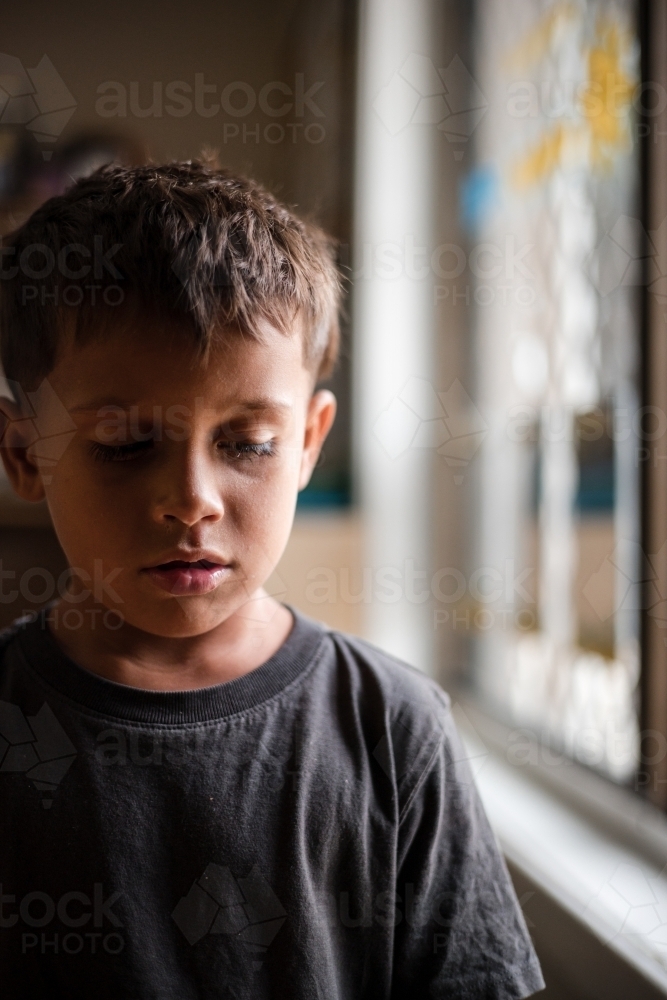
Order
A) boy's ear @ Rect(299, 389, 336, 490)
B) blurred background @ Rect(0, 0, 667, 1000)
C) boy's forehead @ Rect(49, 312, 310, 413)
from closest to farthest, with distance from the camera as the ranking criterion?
boy's forehead @ Rect(49, 312, 310, 413)
boy's ear @ Rect(299, 389, 336, 490)
blurred background @ Rect(0, 0, 667, 1000)

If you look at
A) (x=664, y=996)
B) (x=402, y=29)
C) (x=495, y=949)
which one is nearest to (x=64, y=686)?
(x=495, y=949)

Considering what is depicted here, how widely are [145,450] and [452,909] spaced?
35 cm

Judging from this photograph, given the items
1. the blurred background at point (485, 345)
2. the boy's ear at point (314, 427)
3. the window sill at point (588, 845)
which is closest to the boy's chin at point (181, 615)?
the boy's ear at point (314, 427)

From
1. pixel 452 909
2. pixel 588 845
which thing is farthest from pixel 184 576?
pixel 588 845

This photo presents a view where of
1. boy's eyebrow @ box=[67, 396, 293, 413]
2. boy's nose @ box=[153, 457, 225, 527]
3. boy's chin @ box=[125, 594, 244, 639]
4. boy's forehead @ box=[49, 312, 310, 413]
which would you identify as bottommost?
boy's chin @ box=[125, 594, 244, 639]

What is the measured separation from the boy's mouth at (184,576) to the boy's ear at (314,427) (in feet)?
0.33

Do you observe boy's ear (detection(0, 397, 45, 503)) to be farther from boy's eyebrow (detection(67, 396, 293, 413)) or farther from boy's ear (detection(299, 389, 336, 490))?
boy's ear (detection(299, 389, 336, 490))

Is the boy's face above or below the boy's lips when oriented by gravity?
above

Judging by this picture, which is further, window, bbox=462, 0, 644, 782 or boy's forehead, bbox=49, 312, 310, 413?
window, bbox=462, 0, 644, 782

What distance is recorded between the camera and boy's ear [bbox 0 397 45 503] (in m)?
0.52

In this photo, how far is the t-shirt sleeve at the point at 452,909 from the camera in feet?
1.67

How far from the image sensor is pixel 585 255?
2.72 ft

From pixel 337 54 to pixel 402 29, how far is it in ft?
0.43

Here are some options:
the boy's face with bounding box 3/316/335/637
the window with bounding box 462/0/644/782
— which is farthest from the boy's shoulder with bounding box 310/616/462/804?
the window with bounding box 462/0/644/782
